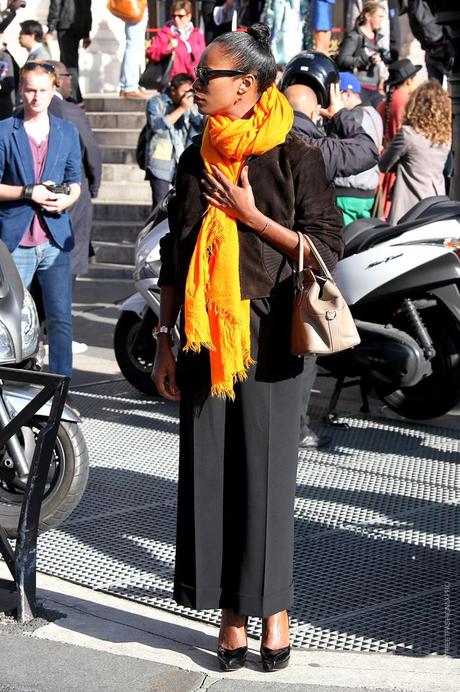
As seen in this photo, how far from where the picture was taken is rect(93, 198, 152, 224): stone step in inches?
554

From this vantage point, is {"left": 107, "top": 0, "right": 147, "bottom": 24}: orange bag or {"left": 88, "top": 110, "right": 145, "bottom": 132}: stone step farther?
{"left": 88, "top": 110, "right": 145, "bottom": 132}: stone step

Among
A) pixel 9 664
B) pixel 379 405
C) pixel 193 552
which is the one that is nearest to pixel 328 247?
pixel 193 552

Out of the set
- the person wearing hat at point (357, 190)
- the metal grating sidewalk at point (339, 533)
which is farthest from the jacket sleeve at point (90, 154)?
the metal grating sidewalk at point (339, 533)

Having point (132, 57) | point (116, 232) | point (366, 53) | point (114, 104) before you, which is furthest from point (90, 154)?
point (132, 57)

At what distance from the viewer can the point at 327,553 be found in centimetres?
506

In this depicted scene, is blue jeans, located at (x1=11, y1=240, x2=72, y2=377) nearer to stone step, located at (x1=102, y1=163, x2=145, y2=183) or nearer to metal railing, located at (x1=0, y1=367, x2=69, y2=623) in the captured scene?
metal railing, located at (x1=0, y1=367, x2=69, y2=623)

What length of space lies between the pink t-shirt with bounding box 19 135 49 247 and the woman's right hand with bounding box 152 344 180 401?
318cm

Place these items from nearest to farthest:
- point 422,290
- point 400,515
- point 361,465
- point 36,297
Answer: point 400,515
point 361,465
point 422,290
point 36,297

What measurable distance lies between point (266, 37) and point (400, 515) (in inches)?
94.6

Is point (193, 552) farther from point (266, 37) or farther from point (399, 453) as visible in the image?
point (399, 453)

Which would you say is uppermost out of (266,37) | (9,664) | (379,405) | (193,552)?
(266,37)

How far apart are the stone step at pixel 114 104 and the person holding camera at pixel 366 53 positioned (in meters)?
3.73

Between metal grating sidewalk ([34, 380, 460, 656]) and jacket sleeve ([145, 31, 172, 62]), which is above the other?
jacket sleeve ([145, 31, 172, 62])

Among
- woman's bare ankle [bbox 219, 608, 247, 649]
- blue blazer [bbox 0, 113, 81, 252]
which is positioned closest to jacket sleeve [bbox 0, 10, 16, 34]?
blue blazer [bbox 0, 113, 81, 252]
